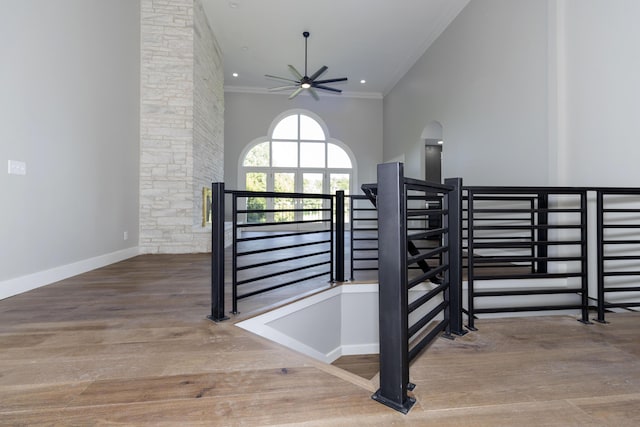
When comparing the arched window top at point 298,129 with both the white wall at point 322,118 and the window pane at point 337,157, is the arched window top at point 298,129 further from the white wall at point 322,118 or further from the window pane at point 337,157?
the window pane at point 337,157

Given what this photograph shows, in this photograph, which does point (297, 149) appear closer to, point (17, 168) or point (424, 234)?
point (17, 168)

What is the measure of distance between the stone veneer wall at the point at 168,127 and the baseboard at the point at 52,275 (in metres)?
0.79

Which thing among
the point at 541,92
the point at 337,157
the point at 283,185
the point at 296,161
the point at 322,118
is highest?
the point at 322,118

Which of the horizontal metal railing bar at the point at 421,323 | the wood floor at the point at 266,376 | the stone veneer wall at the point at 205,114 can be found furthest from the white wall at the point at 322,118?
the horizontal metal railing bar at the point at 421,323

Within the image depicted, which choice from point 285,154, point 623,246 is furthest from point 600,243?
point 285,154

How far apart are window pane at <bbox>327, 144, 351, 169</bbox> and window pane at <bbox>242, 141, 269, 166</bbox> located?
6.19 ft

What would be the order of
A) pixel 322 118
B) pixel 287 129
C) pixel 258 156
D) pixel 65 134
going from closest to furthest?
pixel 65 134 < pixel 258 156 < pixel 287 129 < pixel 322 118

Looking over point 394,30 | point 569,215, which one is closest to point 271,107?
point 394,30

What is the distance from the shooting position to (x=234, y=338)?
1696 millimetres

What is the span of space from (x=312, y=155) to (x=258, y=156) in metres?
1.61

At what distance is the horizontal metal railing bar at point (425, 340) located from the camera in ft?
4.46

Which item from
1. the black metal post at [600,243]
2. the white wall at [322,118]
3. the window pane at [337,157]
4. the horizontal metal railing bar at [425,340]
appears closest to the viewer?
the horizontal metal railing bar at [425,340]

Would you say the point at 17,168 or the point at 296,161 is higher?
the point at 296,161

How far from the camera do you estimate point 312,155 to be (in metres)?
9.04
